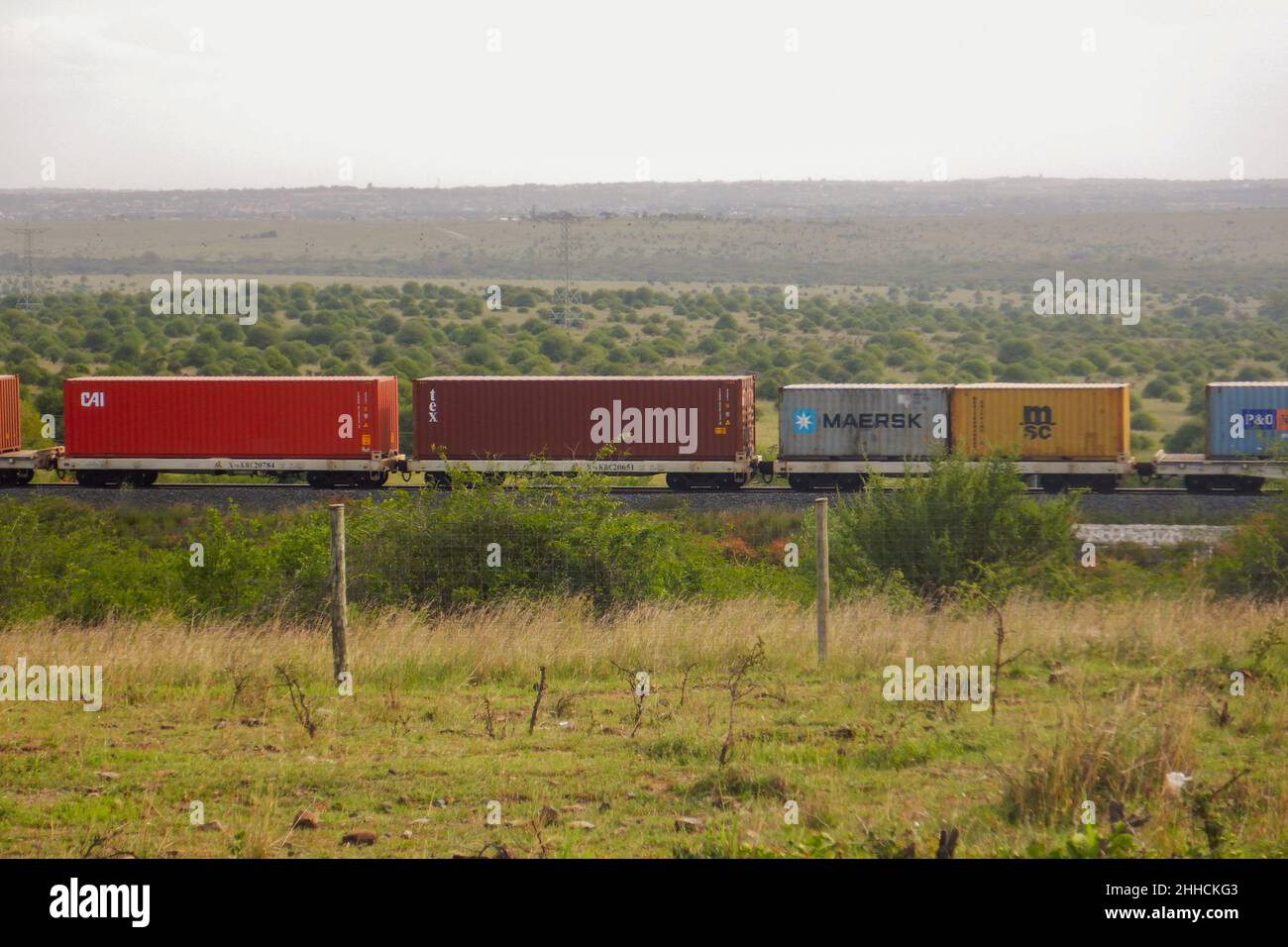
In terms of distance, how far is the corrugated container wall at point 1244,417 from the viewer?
3491 centimetres

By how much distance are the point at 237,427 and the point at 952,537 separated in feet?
80.1

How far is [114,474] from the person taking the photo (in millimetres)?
39156

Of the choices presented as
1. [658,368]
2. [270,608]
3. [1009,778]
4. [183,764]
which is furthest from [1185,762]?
[658,368]

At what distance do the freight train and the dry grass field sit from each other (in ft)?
71.2

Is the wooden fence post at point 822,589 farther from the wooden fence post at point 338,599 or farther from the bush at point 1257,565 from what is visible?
the bush at point 1257,565

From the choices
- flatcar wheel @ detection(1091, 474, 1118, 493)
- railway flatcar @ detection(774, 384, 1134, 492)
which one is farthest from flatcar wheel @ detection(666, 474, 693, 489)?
flatcar wheel @ detection(1091, 474, 1118, 493)

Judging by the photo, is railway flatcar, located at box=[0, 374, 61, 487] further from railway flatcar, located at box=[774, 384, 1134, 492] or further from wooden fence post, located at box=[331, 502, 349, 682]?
wooden fence post, located at box=[331, 502, 349, 682]

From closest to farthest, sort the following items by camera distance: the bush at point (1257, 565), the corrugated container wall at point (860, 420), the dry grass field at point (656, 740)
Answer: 1. the dry grass field at point (656, 740)
2. the bush at point (1257, 565)
3. the corrugated container wall at point (860, 420)

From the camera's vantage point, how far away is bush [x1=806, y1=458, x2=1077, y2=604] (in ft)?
56.3

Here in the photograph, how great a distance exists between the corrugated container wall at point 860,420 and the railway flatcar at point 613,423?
4.48 ft

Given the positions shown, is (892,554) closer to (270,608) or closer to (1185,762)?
(270,608)

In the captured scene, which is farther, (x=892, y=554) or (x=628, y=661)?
(x=892, y=554)

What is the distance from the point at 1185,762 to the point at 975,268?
132 meters

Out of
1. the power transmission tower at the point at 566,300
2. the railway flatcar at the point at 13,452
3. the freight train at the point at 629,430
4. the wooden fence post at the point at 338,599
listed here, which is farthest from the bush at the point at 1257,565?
the power transmission tower at the point at 566,300
